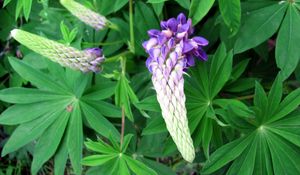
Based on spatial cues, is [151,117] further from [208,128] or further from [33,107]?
[33,107]

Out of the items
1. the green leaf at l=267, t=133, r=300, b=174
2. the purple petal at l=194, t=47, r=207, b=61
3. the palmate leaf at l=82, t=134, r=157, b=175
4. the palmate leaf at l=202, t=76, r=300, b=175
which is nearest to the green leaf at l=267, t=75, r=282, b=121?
the palmate leaf at l=202, t=76, r=300, b=175

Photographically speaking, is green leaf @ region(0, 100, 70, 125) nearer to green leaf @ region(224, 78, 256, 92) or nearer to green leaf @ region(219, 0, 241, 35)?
green leaf @ region(224, 78, 256, 92)

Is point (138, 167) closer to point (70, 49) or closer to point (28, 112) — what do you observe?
point (70, 49)

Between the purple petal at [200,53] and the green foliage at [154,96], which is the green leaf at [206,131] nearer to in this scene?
the green foliage at [154,96]

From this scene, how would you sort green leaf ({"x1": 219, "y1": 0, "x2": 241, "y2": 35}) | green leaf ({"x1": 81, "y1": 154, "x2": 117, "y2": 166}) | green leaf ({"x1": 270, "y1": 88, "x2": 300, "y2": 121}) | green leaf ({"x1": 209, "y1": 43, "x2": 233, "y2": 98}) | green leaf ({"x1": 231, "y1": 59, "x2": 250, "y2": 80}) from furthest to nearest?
green leaf ({"x1": 231, "y1": 59, "x2": 250, "y2": 80}) → green leaf ({"x1": 81, "y1": 154, "x2": 117, "y2": 166}) → green leaf ({"x1": 209, "y1": 43, "x2": 233, "y2": 98}) → green leaf ({"x1": 270, "y1": 88, "x2": 300, "y2": 121}) → green leaf ({"x1": 219, "y1": 0, "x2": 241, "y2": 35})

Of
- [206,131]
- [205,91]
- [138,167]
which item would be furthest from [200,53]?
[138,167]

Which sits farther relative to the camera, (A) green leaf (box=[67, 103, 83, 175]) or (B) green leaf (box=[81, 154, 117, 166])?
(A) green leaf (box=[67, 103, 83, 175])

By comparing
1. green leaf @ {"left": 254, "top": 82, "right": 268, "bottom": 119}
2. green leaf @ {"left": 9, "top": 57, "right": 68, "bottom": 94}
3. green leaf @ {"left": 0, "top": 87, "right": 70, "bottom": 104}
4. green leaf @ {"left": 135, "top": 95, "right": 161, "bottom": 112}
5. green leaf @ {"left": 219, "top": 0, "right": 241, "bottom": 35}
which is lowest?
green leaf @ {"left": 254, "top": 82, "right": 268, "bottom": 119}
